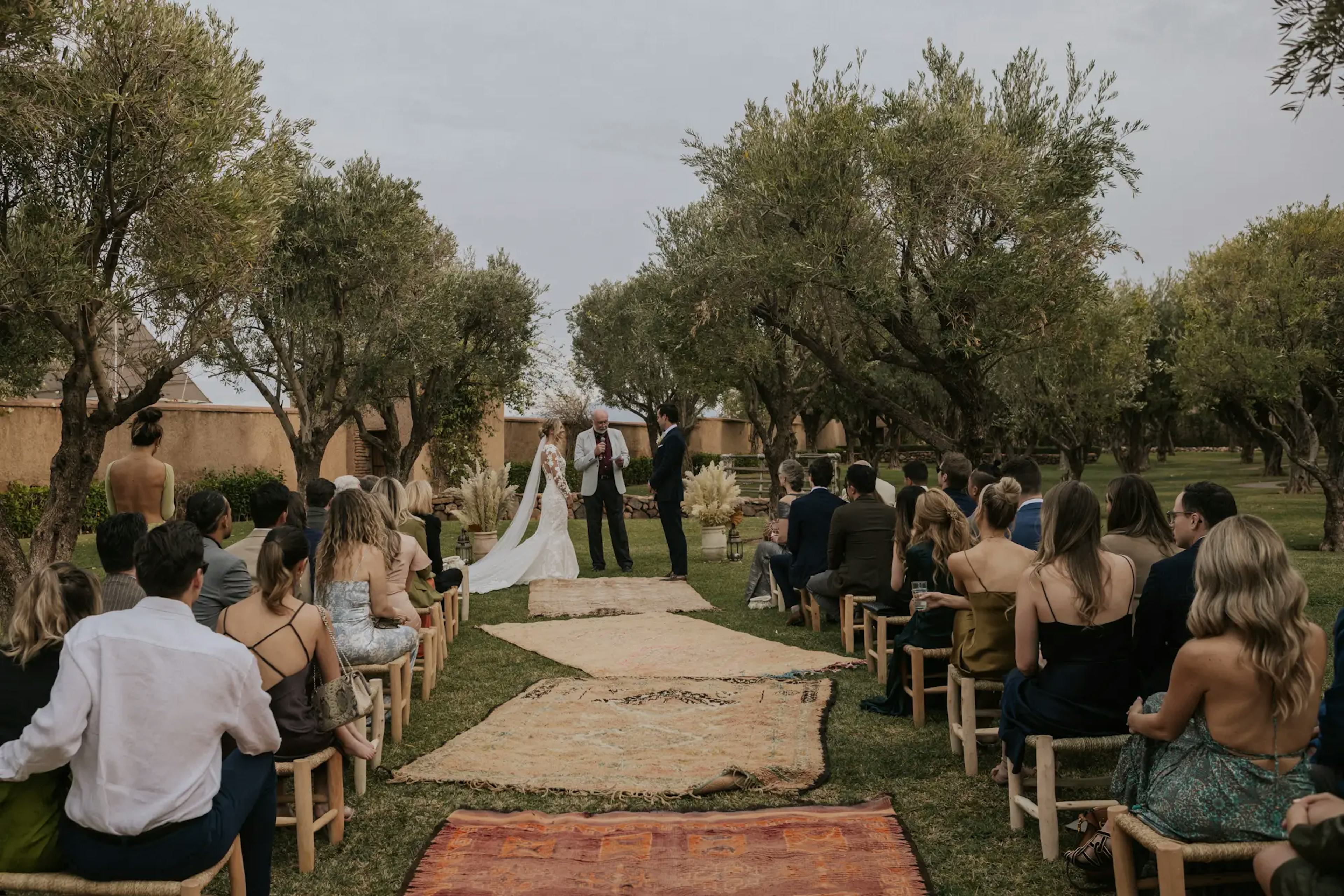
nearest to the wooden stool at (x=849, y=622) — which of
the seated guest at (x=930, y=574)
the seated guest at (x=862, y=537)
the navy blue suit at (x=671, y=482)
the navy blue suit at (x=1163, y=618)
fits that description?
the seated guest at (x=862, y=537)

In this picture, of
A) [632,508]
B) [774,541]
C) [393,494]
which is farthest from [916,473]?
[632,508]

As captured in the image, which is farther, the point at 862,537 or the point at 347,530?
the point at 862,537

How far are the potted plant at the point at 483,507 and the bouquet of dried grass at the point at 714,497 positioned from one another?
2601 mm

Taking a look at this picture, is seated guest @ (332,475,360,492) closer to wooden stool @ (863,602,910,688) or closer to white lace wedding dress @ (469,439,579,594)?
wooden stool @ (863,602,910,688)

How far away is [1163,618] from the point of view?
4109 mm

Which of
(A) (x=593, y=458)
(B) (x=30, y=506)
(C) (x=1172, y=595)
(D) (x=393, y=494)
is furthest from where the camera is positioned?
(B) (x=30, y=506)

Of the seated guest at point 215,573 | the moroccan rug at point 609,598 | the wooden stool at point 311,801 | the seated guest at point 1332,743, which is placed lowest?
the moroccan rug at point 609,598

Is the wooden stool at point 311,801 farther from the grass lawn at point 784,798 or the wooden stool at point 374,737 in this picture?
the wooden stool at point 374,737

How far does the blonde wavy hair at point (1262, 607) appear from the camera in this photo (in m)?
3.02

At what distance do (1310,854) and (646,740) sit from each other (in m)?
3.62

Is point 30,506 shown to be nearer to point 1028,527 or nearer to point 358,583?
point 358,583

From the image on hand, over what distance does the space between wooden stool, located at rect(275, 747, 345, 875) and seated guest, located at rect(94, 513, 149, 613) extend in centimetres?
84

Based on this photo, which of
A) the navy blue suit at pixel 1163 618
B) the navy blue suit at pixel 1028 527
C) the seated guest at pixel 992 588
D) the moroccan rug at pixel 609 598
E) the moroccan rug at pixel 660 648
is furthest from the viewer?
the moroccan rug at pixel 609 598

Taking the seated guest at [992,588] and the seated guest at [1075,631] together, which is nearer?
the seated guest at [1075,631]
